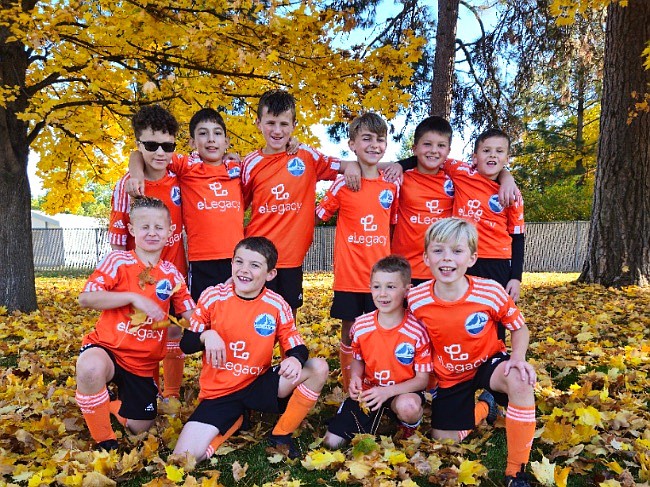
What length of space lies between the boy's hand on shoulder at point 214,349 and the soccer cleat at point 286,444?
53 centimetres

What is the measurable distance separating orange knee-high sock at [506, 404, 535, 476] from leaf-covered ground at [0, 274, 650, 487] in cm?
9

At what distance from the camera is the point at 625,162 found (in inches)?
336

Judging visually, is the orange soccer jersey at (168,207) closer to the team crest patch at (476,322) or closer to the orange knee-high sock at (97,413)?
the orange knee-high sock at (97,413)

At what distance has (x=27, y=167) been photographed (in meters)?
8.59

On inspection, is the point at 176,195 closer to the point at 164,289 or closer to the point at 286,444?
the point at 164,289

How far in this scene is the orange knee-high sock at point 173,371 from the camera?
3.87 metres

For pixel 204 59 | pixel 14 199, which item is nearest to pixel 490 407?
pixel 204 59

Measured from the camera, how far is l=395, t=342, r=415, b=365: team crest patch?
316cm

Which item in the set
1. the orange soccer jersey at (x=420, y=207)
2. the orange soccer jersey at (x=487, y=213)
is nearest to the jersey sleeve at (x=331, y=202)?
the orange soccer jersey at (x=420, y=207)

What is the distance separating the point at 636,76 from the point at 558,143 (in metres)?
17.3

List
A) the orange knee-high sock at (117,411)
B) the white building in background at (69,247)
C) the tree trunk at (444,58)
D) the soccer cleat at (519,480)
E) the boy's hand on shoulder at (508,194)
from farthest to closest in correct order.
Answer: the white building in background at (69,247)
the tree trunk at (444,58)
the boy's hand on shoulder at (508,194)
the orange knee-high sock at (117,411)
the soccer cleat at (519,480)

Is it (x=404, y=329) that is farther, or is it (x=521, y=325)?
(x=404, y=329)

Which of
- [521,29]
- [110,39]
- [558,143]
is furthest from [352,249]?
[558,143]

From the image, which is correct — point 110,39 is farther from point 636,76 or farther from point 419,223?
point 636,76
